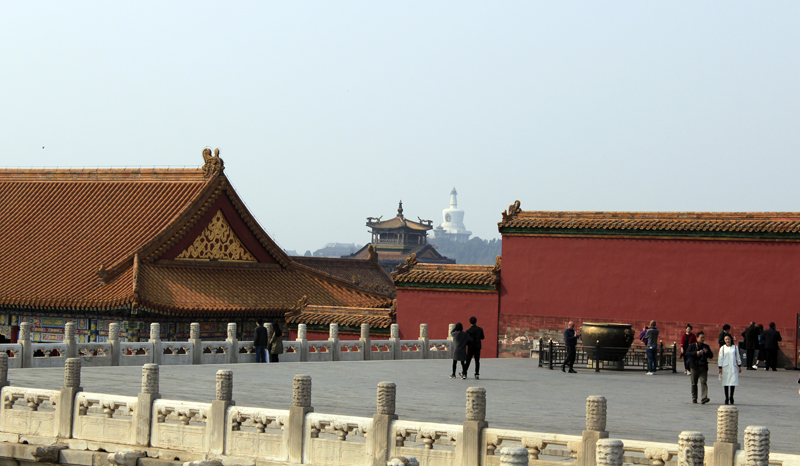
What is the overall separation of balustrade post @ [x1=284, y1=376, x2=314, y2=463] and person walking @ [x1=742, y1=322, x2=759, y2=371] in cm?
1460

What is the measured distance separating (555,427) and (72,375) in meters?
6.22

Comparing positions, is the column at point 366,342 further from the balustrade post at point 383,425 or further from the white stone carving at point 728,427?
the white stone carving at point 728,427

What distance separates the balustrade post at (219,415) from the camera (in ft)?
42.6

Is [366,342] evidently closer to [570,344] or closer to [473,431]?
[570,344]

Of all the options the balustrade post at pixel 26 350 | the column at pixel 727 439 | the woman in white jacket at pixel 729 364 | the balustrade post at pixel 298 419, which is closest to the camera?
the column at pixel 727 439

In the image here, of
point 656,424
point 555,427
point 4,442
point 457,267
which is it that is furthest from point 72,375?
point 457,267

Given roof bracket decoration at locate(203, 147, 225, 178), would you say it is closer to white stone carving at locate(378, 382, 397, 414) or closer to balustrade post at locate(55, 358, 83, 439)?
balustrade post at locate(55, 358, 83, 439)

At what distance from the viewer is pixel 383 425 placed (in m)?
12.0

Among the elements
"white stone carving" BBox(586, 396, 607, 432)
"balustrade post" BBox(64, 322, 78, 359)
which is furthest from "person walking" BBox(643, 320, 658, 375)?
"white stone carving" BBox(586, 396, 607, 432)

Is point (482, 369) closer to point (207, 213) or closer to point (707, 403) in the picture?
point (707, 403)

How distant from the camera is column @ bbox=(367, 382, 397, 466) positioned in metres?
11.9

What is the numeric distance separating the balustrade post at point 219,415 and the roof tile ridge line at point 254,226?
61.1 ft

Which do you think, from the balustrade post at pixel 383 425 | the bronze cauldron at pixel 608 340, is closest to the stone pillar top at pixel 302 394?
the balustrade post at pixel 383 425

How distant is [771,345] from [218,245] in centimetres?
1514
